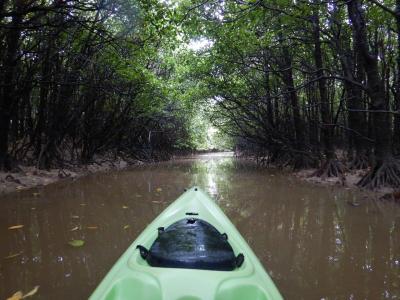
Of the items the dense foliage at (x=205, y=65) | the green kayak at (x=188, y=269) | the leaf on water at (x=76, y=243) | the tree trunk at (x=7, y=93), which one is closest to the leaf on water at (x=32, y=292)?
the green kayak at (x=188, y=269)

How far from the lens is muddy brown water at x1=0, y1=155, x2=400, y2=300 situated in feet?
9.63

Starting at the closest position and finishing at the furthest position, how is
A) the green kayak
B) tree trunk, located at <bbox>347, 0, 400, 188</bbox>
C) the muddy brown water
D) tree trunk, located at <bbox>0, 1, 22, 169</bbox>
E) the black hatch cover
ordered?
the green kayak, the black hatch cover, the muddy brown water, tree trunk, located at <bbox>347, 0, 400, 188</bbox>, tree trunk, located at <bbox>0, 1, 22, 169</bbox>

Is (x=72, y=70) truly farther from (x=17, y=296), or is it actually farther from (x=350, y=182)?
(x=17, y=296)

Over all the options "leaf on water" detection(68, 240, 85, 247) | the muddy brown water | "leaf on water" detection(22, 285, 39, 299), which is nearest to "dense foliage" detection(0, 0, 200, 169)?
the muddy brown water

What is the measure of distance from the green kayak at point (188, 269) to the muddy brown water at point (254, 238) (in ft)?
2.02

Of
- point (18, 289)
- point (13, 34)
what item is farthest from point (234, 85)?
point (18, 289)

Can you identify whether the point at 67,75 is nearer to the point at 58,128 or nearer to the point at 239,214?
the point at 58,128

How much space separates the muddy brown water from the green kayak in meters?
0.62

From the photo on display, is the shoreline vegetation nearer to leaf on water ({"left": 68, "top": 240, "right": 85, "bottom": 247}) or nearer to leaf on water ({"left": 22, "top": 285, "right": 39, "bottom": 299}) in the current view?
leaf on water ({"left": 68, "top": 240, "right": 85, "bottom": 247})

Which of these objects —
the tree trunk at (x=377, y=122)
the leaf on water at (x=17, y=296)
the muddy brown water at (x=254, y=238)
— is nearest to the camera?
the leaf on water at (x=17, y=296)

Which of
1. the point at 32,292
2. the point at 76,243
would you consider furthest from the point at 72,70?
the point at 32,292

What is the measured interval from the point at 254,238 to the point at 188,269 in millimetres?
2317

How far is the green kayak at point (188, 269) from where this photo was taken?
1.93 m

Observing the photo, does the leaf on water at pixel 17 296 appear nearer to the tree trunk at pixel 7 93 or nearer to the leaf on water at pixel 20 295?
the leaf on water at pixel 20 295
